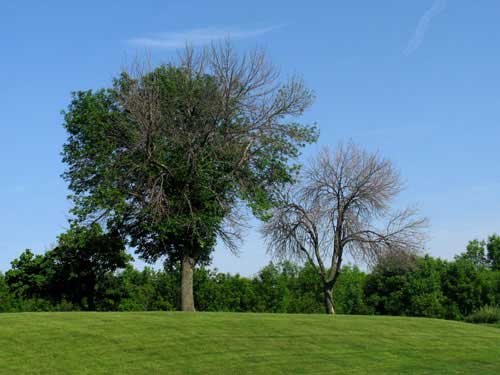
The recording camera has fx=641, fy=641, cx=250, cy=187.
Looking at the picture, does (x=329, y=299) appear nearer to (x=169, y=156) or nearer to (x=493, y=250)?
(x=169, y=156)

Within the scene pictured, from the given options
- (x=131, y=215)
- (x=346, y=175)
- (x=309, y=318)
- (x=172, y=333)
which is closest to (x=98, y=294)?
(x=131, y=215)

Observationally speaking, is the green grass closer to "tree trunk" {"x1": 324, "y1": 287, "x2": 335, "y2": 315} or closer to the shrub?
→ the shrub

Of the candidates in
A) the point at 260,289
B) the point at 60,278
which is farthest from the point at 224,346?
the point at 260,289

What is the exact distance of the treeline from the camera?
4088 cm

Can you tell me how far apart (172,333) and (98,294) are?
24638 millimetres

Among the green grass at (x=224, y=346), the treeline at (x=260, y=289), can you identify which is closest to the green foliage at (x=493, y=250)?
the treeline at (x=260, y=289)

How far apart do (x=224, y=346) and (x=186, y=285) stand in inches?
574

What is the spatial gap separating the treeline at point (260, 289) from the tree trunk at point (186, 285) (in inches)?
163

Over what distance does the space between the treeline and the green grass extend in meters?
15.6

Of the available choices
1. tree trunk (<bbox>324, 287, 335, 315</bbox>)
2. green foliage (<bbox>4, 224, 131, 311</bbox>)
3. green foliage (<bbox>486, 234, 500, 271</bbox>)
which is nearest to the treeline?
green foliage (<bbox>4, 224, 131, 311</bbox>)

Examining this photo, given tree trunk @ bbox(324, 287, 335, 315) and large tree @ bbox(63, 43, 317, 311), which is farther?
tree trunk @ bbox(324, 287, 335, 315)

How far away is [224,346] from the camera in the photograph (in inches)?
713

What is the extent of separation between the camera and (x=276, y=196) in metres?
34.4

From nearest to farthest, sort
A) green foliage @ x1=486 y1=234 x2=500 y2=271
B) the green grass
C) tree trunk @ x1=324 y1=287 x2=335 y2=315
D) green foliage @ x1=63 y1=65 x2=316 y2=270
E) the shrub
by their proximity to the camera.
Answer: the green grass < green foliage @ x1=63 y1=65 x2=316 y2=270 < the shrub < tree trunk @ x1=324 y1=287 x2=335 y2=315 < green foliage @ x1=486 y1=234 x2=500 y2=271
